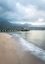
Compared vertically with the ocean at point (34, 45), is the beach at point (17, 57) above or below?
above

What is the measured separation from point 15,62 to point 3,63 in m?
0.72

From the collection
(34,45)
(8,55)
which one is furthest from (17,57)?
(34,45)

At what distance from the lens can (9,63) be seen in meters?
6.12

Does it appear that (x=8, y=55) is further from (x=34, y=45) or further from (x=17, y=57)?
(x=34, y=45)

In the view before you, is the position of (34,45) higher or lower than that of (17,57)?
lower

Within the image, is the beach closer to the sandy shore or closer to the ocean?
the sandy shore

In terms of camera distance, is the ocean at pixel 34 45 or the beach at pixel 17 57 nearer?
the beach at pixel 17 57

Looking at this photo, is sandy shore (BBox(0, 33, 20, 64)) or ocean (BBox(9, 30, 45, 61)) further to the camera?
ocean (BBox(9, 30, 45, 61))

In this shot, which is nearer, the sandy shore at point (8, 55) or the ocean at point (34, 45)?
the sandy shore at point (8, 55)

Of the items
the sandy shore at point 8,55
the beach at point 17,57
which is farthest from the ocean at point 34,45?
the sandy shore at point 8,55

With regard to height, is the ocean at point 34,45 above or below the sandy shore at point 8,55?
below

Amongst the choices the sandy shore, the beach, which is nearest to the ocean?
the beach

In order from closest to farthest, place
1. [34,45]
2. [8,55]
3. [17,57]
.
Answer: [17,57], [8,55], [34,45]

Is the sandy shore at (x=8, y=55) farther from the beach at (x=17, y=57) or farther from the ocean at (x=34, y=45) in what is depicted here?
the ocean at (x=34, y=45)
